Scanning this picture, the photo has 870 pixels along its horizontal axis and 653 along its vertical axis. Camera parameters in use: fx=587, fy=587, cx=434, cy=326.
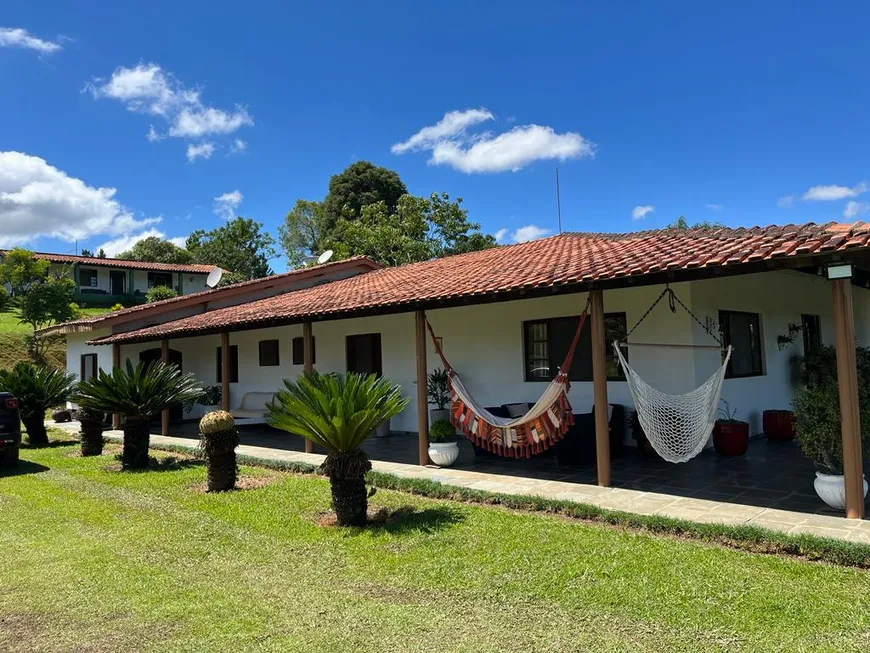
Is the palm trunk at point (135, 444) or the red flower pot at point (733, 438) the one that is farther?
the palm trunk at point (135, 444)

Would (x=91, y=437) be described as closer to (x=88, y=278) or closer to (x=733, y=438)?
(x=733, y=438)

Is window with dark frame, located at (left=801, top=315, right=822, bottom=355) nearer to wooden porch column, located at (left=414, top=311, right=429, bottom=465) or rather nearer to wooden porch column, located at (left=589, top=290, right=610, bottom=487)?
wooden porch column, located at (left=589, top=290, right=610, bottom=487)

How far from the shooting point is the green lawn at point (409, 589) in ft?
10.7

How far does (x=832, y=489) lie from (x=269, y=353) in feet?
42.2

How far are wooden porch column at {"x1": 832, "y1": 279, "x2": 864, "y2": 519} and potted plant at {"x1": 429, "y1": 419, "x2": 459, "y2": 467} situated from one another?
188 inches

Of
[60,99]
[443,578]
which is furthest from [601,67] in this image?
[443,578]

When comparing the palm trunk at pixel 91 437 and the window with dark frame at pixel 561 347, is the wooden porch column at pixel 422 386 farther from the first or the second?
the palm trunk at pixel 91 437

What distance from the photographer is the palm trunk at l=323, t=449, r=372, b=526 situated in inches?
225

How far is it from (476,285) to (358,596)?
4850 mm

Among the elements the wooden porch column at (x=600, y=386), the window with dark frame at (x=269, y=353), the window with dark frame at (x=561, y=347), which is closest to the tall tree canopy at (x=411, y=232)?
the window with dark frame at (x=269, y=353)

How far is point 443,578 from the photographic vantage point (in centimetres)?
418

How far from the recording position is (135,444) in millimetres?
9398

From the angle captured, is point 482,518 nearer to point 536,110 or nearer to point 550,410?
point 550,410

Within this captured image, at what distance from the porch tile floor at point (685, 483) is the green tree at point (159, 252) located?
132 ft
